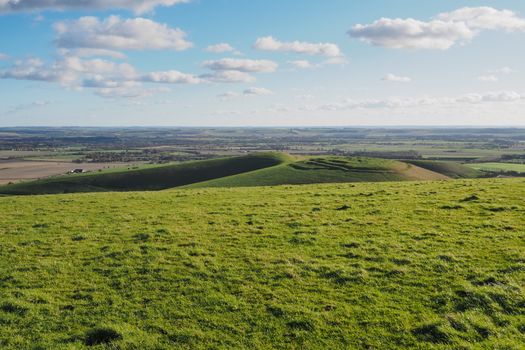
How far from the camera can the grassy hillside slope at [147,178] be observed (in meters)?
109

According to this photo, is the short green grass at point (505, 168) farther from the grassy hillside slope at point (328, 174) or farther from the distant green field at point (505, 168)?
the grassy hillside slope at point (328, 174)

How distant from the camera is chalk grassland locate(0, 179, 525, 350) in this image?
11593 millimetres

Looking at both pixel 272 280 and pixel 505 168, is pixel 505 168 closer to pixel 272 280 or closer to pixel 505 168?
pixel 505 168

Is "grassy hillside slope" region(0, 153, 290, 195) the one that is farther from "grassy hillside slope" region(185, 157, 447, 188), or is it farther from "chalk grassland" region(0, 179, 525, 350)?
"chalk grassland" region(0, 179, 525, 350)

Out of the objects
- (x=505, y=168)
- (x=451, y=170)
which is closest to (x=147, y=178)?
(x=451, y=170)

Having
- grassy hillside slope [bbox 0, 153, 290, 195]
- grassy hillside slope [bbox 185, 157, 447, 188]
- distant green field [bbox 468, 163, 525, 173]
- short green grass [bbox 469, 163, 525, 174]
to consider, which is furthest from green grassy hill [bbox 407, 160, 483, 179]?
grassy hillside slope [bbox 0, 153, 290, 195]

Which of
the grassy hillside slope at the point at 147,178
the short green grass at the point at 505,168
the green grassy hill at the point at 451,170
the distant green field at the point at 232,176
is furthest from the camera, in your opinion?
the short green grass at the point at 505,168

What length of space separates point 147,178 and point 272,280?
369 ft

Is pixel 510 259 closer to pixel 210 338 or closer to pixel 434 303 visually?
pixel 434 303

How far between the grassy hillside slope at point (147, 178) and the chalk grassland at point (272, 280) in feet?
299

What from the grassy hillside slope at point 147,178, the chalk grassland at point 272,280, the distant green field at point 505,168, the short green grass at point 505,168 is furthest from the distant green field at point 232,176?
the chalk grassland at point 272,280

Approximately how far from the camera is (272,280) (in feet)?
49.3

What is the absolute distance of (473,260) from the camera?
53.1 ft

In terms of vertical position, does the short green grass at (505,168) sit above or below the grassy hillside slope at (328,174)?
below
